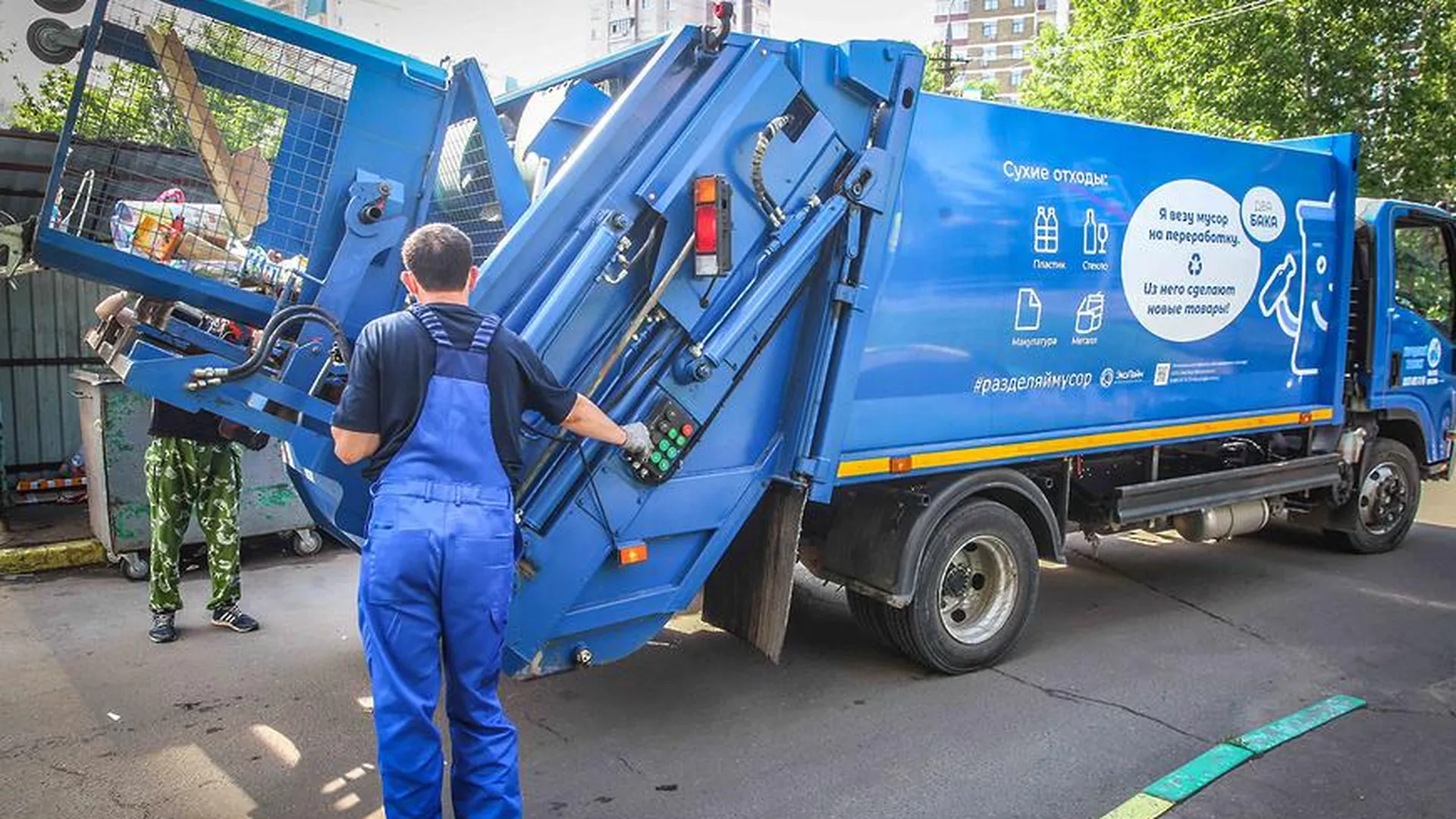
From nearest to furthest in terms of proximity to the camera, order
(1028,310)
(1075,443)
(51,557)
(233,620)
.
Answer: (1028,310), (1075,443), (233,620), (51,557)

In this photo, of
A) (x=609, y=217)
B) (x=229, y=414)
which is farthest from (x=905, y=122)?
(x=229, y=414)

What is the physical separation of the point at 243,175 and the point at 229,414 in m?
0.85

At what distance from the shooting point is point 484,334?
9.24 ft

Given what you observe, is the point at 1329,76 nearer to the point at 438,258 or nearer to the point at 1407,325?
the point at 1407,325

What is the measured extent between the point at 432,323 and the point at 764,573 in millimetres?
2002

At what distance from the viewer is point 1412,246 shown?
7.04 metres

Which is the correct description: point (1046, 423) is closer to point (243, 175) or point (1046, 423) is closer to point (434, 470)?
point (434, 470)

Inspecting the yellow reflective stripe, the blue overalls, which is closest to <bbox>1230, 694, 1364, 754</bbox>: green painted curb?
the yellow reflective stripe

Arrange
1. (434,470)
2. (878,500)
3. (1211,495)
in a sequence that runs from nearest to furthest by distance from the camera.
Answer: (434,470), (878,500), (1211,495)

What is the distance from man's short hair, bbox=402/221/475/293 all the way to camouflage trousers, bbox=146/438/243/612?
2.84 meters

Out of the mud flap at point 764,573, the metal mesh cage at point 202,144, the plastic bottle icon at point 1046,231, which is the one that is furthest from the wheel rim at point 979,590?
the metal mesh cage at point 202,144

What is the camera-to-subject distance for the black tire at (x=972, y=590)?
451 cm

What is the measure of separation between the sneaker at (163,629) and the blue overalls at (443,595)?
297cm

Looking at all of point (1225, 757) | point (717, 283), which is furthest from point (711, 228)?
point (1225, 757)
